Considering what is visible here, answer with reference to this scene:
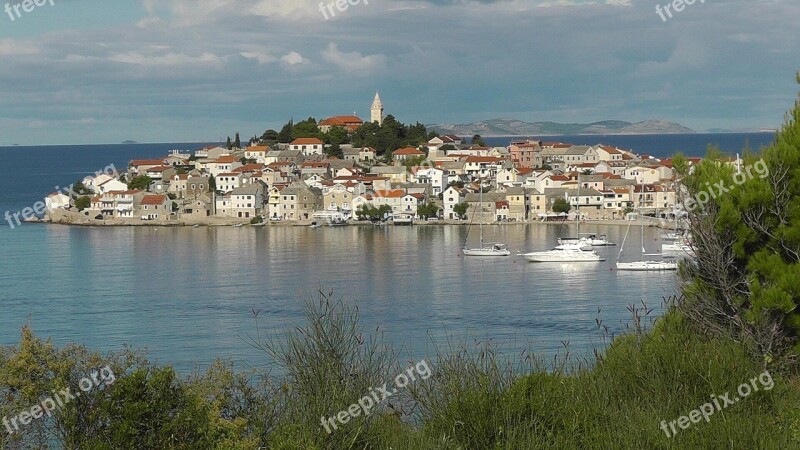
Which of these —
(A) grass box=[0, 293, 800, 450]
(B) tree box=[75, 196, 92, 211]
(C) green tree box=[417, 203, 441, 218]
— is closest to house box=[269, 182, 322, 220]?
(C) green tree box=[417, 203, 441, 218]

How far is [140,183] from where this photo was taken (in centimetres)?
3216

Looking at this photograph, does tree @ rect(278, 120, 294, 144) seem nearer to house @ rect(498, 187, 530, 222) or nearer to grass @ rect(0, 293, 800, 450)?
house @ rect(498, 187, 530, 222)

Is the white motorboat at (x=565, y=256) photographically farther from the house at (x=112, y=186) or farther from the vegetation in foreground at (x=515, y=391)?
the house at (x=112, y=186)

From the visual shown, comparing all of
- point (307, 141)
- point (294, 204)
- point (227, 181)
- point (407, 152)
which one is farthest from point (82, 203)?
point (407, 152)

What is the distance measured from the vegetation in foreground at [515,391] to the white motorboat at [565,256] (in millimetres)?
13651

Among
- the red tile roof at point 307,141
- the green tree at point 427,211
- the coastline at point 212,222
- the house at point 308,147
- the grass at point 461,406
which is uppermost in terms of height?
the red tile roof at point 307,141

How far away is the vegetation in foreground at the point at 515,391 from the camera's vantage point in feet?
12.4

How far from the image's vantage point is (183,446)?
3.73 meters

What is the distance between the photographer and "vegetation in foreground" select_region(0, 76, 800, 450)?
3773 millimetres

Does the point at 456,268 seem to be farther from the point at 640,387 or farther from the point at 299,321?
the point at 640,387

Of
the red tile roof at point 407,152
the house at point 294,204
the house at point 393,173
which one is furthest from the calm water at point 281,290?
the red tile roof at point 407,152

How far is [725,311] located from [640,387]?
910 millimetres

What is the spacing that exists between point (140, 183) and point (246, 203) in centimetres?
498

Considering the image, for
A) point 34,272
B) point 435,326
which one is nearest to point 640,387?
point 435,326
